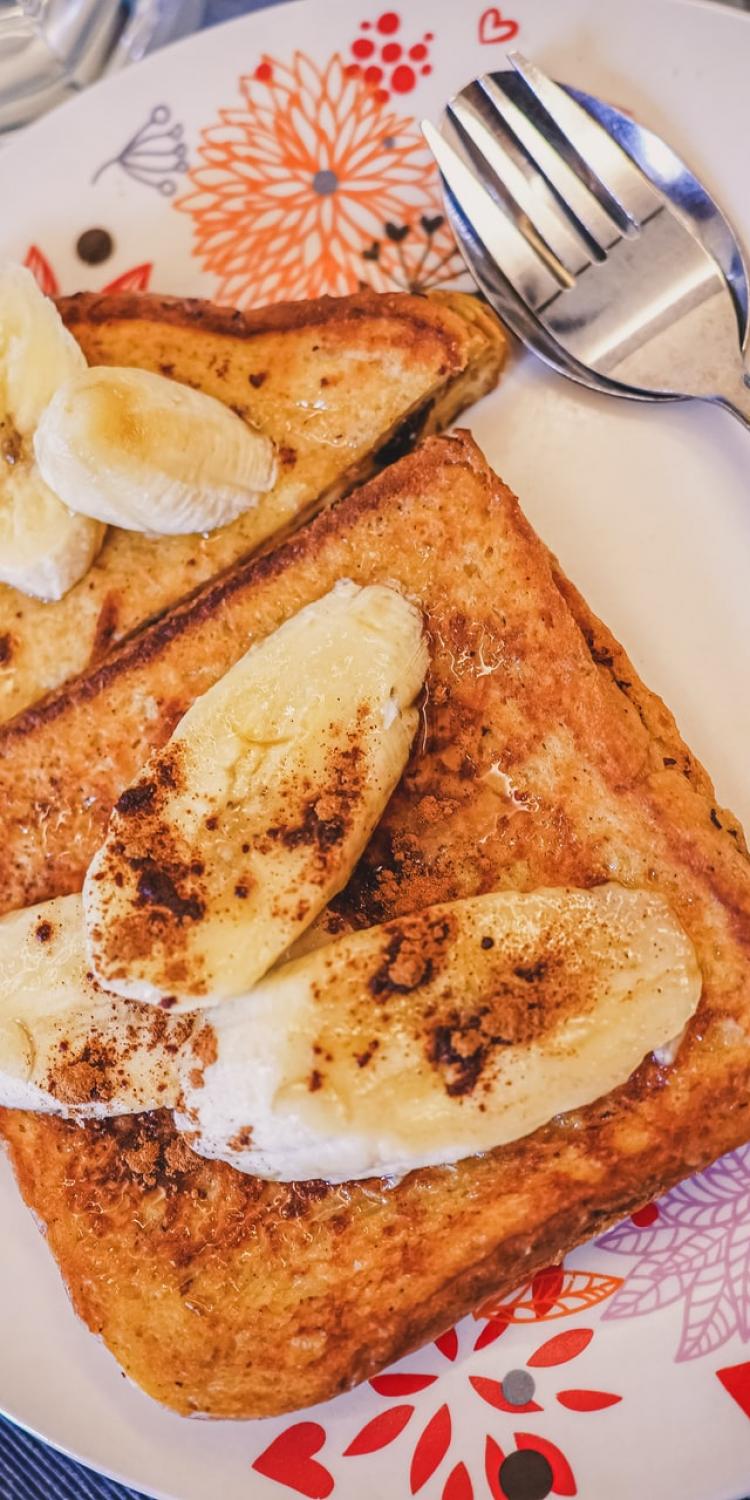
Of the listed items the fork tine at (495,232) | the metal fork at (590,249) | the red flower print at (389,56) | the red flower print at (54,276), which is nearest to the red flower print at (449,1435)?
the metal fork at (590,249)

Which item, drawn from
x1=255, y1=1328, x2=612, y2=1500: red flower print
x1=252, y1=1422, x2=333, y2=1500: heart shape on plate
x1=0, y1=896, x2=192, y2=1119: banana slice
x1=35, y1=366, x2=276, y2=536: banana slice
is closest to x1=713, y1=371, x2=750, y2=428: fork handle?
x1=35, y1=366, x2=276, y2=536: banana slice

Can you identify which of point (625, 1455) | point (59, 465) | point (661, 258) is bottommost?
point (625, 1455)

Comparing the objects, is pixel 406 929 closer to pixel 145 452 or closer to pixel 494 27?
pixel 145 452

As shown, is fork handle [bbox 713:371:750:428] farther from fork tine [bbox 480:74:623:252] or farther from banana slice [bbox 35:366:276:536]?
banana slice [bbox 35:366:276:536]

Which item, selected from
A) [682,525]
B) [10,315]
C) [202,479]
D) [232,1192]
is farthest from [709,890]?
[10,315]

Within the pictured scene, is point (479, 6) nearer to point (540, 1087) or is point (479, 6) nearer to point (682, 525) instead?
point (682, 525)
